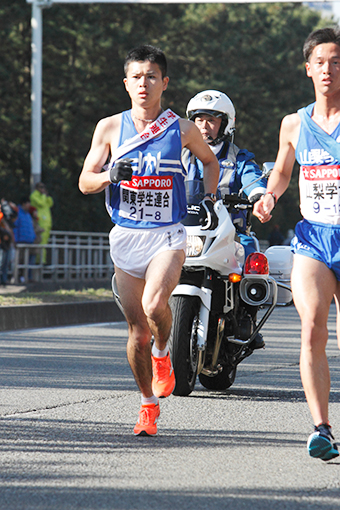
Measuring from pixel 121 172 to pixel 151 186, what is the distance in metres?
0.31

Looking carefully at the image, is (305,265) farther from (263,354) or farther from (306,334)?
(263,354)

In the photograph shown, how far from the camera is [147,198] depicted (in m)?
5.27

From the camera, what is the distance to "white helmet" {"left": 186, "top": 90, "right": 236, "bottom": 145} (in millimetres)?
7074

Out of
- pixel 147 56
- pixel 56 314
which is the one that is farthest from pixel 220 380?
pixel 56 314

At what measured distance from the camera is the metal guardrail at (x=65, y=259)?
19422mm

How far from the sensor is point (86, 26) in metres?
31.4

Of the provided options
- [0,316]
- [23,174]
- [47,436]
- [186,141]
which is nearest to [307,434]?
[47,436]

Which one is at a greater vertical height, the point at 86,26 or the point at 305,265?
the point at 86,26

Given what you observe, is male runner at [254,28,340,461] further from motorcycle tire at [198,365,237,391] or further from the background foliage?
the background foliage

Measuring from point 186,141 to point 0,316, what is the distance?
24.5 feet

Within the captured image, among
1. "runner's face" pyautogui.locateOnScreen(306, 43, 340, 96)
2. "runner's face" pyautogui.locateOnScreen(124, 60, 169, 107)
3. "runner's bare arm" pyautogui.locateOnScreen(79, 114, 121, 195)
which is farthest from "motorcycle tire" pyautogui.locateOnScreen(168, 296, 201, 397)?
"runner's face" pyautogui.locateOnScreen(306, 43, 340, 96)

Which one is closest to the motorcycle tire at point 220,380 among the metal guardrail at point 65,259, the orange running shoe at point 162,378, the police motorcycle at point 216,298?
the police motorcycle at point 216,298

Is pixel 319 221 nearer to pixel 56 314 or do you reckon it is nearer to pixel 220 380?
pixel 220 380

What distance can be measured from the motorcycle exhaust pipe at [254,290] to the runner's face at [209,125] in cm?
109
